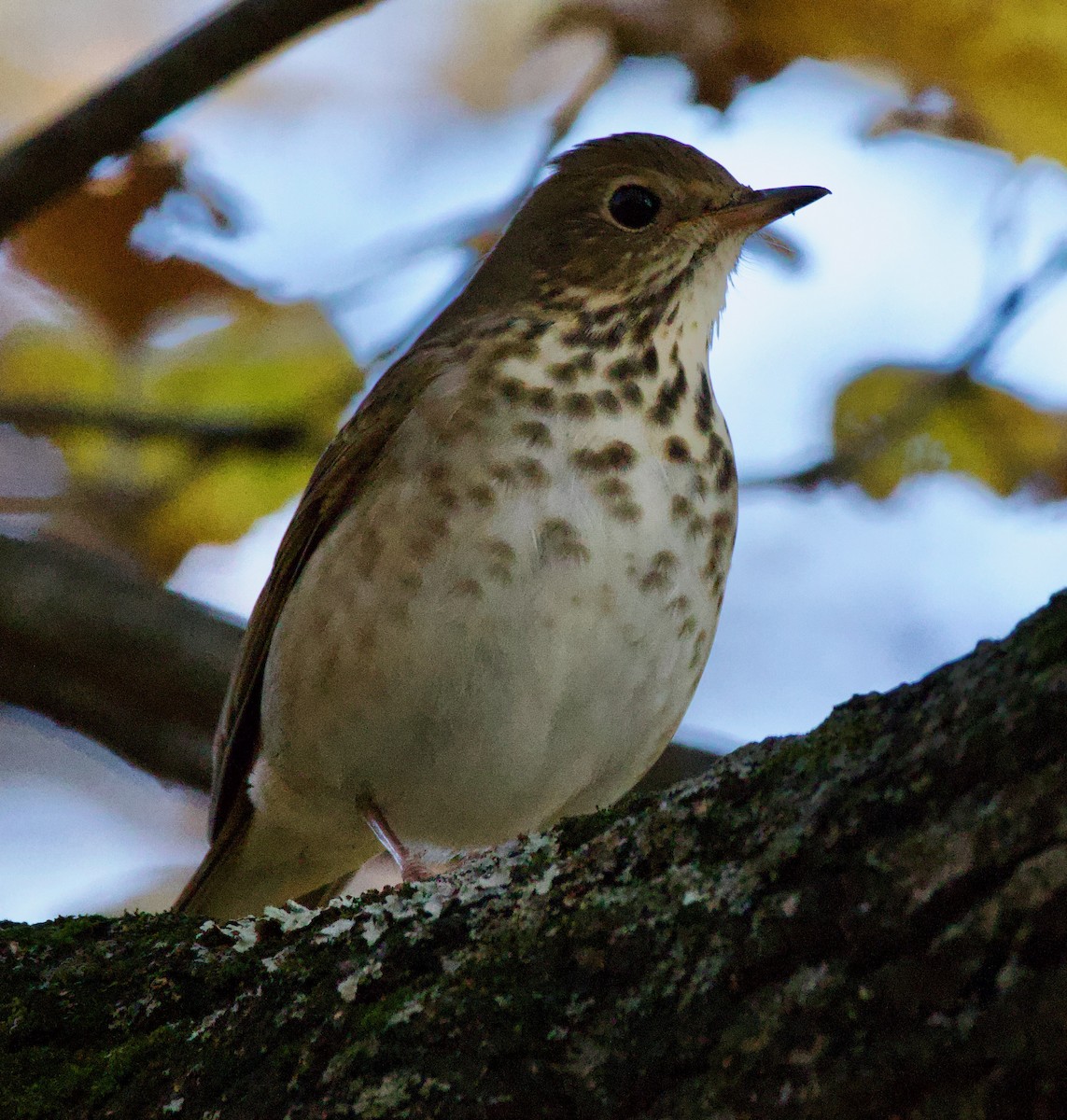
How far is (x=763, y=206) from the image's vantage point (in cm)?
373

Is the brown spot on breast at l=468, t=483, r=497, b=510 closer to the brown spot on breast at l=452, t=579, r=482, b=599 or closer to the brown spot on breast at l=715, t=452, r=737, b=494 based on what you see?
the brown spot on breast at l=452, t=579, r=482, b=599

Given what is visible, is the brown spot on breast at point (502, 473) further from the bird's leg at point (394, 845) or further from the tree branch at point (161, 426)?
the tree branch at point (161, 426)

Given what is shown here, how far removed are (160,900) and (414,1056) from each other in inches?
186

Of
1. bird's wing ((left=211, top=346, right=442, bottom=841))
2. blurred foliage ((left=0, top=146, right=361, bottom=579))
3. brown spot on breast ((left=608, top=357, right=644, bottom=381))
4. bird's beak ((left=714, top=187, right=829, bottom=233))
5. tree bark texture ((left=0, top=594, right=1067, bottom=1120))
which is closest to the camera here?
tree bark texture ((left=0, top=594, right=1067, bottom=1120))

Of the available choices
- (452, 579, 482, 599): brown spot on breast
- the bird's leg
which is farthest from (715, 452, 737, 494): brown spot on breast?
the bird's leg

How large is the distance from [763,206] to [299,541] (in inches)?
55.0

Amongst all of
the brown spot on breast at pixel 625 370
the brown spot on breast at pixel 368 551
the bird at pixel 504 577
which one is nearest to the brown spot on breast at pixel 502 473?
the bird at pixel 504 577

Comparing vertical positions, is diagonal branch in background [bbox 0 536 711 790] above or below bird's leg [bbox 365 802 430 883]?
above

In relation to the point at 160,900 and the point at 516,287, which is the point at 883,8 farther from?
the point at 160,900

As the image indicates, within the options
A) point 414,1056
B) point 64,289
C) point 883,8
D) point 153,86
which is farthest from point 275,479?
point 414,1056

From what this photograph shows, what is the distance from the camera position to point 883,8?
4.22m

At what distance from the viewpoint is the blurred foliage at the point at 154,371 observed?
4.84m

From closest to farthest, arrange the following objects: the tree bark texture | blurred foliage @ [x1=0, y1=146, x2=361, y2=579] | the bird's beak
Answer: the tree bark texture, the bird's beak, blurred foliage @ [x1=0, y1=146, x2=361, y2=579]

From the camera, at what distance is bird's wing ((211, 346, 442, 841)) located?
3514 millimetres
